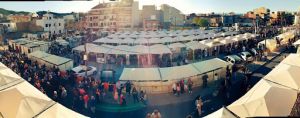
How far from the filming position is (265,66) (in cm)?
Result: 1838

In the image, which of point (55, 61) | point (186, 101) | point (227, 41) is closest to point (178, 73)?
point (186, 101)

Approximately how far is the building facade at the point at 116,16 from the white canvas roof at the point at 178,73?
181 ft

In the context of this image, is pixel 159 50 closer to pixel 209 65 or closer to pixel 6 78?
pixel 209 65

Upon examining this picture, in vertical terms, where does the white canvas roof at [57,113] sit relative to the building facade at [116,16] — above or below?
below

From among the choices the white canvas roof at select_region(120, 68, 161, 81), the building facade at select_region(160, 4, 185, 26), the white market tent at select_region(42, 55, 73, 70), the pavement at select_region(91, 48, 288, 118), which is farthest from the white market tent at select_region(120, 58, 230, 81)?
the building facade at select_region(160, 4, 185, 26)

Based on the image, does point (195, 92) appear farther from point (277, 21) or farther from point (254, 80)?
point (277, 21)

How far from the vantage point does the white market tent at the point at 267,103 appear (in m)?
7.86

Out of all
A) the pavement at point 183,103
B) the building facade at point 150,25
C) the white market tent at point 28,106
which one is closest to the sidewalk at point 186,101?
the pavement at point 183,103

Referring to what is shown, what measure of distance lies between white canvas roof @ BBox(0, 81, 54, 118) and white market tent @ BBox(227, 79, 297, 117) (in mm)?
6069

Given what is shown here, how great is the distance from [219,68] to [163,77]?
3.79m

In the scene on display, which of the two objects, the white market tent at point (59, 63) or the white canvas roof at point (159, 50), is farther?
the white canvas roof at point (159, 50)

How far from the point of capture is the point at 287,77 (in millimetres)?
10789

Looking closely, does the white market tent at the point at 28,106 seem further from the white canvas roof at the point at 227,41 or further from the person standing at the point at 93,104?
the white canvas roof at the point at 227,41

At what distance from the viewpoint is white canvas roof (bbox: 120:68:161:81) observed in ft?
42.9
